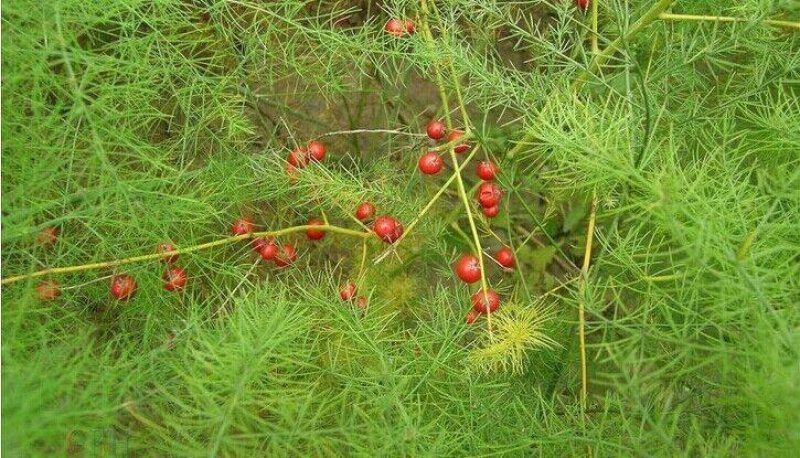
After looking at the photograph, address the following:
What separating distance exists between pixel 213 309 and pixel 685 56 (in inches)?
38.2

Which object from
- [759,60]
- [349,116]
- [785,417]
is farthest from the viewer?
[349,116]

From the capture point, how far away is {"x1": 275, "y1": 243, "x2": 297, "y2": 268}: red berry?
1360 mm

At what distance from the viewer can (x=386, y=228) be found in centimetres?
127

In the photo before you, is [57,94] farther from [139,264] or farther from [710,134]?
[710,134]

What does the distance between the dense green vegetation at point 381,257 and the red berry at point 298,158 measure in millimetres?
31

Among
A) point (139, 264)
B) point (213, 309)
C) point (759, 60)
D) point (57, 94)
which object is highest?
point (57, 94)

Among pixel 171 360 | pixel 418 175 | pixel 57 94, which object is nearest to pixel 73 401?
pixel 171 360

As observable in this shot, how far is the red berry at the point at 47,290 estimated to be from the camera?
112 centimetres

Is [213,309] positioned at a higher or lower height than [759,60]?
lower

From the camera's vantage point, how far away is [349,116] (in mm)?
1609

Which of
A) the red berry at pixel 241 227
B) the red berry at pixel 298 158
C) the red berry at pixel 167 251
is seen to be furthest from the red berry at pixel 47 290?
the red berry at pixel 298 158

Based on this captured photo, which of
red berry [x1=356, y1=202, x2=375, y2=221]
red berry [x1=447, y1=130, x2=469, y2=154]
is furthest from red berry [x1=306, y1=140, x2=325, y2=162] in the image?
red berry [x1=447, y1=130, x2=469, y2=154]

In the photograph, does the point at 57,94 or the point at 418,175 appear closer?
the point at 57,94

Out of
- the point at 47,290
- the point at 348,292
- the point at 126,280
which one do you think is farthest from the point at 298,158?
the point at 47,290
